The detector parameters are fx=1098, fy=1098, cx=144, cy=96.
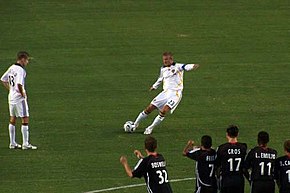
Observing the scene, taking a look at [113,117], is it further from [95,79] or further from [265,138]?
[265,138]

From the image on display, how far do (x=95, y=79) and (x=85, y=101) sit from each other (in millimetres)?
3549

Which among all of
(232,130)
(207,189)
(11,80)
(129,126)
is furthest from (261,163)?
(129,126)

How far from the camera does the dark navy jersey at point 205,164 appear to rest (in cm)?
2095

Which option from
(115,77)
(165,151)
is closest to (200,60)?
(115,77)

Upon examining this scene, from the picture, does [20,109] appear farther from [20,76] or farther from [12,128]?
[20,76]

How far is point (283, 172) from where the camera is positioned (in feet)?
67.8

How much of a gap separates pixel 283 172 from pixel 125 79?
17215 mm

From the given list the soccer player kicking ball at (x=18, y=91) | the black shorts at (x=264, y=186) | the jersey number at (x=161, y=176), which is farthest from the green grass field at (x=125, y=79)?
the jersey number at (x=161, y=176)

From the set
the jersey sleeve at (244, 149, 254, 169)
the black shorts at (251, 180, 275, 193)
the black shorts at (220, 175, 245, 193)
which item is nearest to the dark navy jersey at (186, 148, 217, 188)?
the black shorts at (220, 175, 245, 193)

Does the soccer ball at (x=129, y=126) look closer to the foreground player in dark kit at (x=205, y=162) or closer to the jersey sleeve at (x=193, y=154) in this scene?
the foreground player in dark kit at (x=205, y=162)

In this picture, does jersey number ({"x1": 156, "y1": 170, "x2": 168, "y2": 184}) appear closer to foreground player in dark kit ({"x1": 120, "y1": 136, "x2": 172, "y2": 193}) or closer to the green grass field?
foreground player in dark kit ({"x1": 120, "y1": 136, "x2": 172, "y2": 193})

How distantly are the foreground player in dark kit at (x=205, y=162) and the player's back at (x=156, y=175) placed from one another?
3.08 ft

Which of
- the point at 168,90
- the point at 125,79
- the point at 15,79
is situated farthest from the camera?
the point at 125,79

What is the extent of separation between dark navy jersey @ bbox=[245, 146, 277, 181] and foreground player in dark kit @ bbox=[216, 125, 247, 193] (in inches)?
6.4
